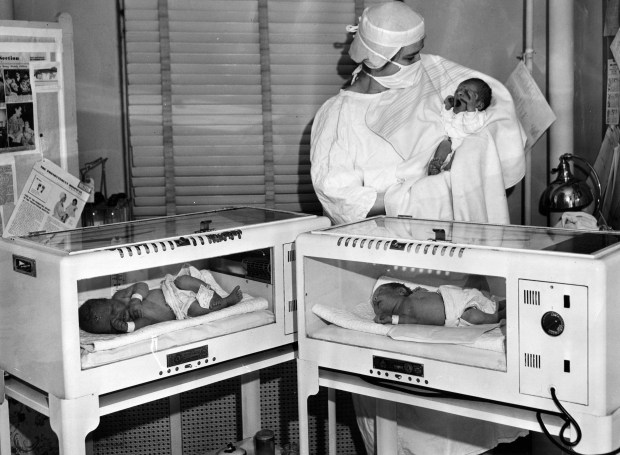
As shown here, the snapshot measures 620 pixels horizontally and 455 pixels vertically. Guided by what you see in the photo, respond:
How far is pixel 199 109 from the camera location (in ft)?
11.2

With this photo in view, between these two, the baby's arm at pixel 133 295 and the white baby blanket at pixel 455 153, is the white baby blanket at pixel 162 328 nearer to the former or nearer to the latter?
the baby's arm at pixel 133 295

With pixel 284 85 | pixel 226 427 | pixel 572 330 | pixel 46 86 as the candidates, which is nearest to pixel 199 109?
pixel 284 85

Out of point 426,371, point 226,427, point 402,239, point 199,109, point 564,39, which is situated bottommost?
point 226,427

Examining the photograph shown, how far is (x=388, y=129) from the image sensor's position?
2859 millimetres

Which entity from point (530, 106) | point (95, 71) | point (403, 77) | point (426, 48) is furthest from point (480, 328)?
point (95, 71)

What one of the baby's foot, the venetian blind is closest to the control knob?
the baby's foot

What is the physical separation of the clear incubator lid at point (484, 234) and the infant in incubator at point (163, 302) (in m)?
0.39

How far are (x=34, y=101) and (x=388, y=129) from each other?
1.24 metres

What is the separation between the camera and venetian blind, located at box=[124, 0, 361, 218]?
3.38 meters

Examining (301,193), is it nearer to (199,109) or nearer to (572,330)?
(199,109)

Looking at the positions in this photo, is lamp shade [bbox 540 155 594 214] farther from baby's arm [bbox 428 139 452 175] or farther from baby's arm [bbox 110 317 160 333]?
baby's arm [bbox 110 317 160 333]

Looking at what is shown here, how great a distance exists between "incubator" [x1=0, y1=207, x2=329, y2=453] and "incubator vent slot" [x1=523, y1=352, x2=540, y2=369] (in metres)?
0.73

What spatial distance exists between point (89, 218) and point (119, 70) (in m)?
0.62

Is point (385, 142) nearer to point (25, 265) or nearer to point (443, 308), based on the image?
point (443, 308)
